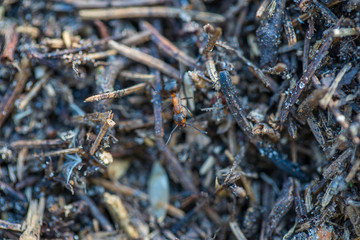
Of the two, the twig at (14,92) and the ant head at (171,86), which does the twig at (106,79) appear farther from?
the twig at (14,92)

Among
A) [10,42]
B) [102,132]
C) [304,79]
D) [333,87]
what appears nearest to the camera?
[333,87]

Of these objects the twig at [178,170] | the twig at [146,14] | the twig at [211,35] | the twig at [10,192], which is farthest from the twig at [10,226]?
the twig at [211,35]

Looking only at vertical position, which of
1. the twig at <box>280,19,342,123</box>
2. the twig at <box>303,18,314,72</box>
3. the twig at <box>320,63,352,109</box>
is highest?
the twig at <box>303,18,314,72</box>

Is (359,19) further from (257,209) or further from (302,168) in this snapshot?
(257,209)

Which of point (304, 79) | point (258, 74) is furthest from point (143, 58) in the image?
point (304, 79)

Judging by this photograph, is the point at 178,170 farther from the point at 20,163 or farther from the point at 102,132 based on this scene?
the point at 20,163

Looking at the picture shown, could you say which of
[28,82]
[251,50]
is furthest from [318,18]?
[28,82]

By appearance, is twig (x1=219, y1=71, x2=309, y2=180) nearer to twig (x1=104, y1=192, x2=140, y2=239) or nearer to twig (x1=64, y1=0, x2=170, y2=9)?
twig (x1=64, y1=0, x2=170, y2=9)

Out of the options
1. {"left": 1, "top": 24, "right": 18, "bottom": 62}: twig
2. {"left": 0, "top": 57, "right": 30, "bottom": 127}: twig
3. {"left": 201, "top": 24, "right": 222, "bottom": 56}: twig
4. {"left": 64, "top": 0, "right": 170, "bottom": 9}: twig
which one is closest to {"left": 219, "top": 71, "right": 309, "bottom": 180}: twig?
{"left": 201, "top": 24, "right": 222, "bottom": 56}: twig
